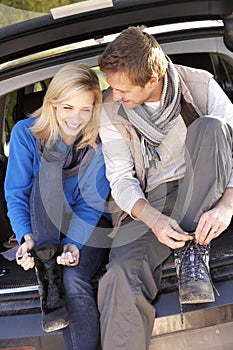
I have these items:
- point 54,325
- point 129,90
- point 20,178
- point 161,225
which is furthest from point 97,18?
point 54,325

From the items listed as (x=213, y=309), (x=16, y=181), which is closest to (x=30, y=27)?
(x=16, y=181)

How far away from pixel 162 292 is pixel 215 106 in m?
0.69

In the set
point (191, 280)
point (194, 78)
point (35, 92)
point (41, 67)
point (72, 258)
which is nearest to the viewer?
point (191, 280)

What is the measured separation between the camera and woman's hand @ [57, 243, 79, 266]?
6.90ft

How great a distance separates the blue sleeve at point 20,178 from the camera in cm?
223

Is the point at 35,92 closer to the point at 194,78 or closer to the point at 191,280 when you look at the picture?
the point at 194,78

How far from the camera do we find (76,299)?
205cm

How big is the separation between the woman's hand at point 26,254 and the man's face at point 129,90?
577 millimetres

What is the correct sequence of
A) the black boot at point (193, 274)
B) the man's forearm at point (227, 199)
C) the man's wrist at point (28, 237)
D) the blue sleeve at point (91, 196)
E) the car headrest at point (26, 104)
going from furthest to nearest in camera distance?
the car headrest at point (26, 104) < the blue sleeve at point (91, 196) < the man's wrist at point (28, 237) < the man's forearm at point (227, 199) < the black boot at point (193, 274)

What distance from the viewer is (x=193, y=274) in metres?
1.99

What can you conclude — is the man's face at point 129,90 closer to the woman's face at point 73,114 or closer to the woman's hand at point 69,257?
the woman's face at point 73,114

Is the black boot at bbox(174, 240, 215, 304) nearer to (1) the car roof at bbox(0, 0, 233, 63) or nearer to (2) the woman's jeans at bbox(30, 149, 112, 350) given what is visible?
(2) the woman's jeans at bbox(30, 149, 112, 350)

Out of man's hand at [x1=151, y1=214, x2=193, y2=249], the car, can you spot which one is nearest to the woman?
the car

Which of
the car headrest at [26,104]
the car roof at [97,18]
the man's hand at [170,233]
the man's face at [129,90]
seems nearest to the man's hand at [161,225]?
the man's hand at [170,233]
